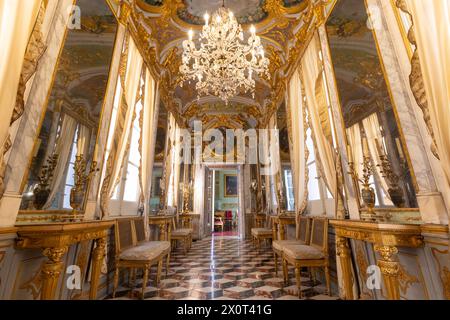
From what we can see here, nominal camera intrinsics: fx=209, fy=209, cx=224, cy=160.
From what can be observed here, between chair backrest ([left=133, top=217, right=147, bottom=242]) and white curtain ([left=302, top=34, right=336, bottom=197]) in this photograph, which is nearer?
white curtain ([left=302, top=34, right=336, bottom=197])

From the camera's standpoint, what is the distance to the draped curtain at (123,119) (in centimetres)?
324

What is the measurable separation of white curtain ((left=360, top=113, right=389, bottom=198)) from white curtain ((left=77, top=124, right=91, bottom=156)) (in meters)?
3.52

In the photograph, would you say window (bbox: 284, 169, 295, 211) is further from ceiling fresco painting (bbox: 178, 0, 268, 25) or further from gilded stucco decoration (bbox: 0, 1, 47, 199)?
gilded stucco decoration (bbox: 0, 1, 47, 199)

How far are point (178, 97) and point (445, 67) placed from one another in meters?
7.85

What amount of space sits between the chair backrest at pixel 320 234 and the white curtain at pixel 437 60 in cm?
192

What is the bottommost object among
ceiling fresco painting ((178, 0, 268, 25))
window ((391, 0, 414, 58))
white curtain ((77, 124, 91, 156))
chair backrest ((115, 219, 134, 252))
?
chair backrest ((115, 219, 134, 252))


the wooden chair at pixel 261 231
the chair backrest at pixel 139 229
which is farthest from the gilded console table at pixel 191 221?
the chair backrest at pixel 139 229

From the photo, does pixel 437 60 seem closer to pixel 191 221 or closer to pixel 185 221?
pixel 185 221

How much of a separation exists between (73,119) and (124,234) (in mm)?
1928

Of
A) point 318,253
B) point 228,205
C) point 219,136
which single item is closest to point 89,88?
point 318,253

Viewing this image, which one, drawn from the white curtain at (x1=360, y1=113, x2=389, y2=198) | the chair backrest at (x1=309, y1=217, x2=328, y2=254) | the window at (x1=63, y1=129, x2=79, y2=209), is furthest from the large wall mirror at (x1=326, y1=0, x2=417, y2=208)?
the window at (x1=63, y1=129, x2=79, y2=209)

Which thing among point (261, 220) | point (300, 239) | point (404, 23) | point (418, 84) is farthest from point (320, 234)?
point (261, 220)

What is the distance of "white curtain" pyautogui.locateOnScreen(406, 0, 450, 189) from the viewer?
1.51 metres

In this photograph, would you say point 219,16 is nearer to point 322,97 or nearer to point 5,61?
point 322,97
